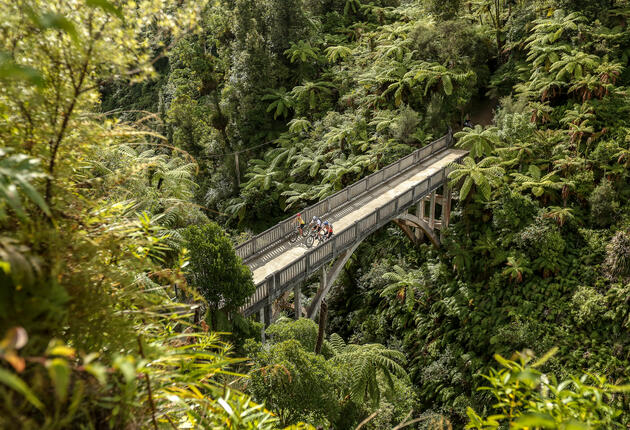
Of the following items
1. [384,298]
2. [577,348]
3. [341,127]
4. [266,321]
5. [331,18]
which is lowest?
[384,298]

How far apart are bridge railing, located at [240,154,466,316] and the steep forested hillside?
1408 mm

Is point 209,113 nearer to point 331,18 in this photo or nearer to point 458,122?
point 331,18

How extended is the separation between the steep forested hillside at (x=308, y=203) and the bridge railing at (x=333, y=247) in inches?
55.4

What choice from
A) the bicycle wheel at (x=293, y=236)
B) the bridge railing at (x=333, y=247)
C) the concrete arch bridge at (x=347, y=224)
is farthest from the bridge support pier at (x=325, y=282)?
the bicycle wheel at (x=293, y=236)

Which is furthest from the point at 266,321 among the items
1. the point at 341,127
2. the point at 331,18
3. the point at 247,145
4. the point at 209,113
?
the point at 331,18

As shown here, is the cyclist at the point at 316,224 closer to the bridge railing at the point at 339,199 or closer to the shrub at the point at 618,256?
the bridge railing at the point at 339,199

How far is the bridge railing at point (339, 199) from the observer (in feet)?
46.7

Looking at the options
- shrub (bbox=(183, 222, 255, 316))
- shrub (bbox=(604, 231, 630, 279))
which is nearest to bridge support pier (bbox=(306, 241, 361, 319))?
shrub (bbox=(183, 222, 255, 316))

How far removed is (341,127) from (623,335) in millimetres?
17198

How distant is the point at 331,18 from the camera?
3588 centimetres

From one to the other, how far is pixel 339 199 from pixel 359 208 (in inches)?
36.6

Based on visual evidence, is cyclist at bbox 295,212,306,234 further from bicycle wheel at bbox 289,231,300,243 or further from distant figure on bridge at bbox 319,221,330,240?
distant figure on bridge at bbox 319,221,330,240

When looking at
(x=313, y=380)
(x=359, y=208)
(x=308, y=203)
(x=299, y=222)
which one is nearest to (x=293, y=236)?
(x=299, y=222)

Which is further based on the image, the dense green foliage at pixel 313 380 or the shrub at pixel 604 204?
the shrub at pixel 604 204
